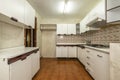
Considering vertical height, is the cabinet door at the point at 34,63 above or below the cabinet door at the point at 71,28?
below

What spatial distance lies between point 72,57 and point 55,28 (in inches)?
80.5

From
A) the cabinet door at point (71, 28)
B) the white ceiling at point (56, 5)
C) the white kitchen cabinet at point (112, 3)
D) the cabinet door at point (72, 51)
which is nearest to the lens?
the white kitchen cabinet at point (112, 3)

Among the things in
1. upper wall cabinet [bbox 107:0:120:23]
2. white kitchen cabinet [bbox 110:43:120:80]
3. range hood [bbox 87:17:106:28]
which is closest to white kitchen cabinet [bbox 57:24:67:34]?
range hood [bbox 87:17:106:28]

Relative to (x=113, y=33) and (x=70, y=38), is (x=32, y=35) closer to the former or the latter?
(x=70, y=38)

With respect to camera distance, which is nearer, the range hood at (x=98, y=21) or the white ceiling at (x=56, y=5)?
the range hood at (x=98, y=21)

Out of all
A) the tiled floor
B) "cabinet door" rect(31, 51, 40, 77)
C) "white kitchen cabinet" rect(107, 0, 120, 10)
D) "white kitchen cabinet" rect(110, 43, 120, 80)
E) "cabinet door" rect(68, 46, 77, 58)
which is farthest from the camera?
"cabinet door" rect(68, 46, 77, 58)

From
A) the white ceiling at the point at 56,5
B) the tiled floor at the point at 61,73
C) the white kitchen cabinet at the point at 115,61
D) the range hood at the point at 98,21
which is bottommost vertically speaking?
the tiled floor at the point at 61,73

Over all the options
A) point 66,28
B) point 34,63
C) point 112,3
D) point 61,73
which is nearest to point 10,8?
point 34,63

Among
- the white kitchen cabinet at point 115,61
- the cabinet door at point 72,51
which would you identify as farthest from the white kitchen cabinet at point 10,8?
the cabinet door at point 72,51

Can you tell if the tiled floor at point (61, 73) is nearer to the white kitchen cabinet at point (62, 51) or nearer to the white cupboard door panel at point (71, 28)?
the white kitchen cabinet at point (62, 51)

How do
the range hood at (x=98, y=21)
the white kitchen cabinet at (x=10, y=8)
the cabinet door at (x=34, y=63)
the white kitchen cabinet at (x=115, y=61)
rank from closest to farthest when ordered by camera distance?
the white kitchen cabinet at (x=115, y=61), the white kitchen cabinet at (x=10, y=8), the range hood at (x=98, y=21), the cabinet door at (x=34, y=63)

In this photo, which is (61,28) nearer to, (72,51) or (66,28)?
(66,28)

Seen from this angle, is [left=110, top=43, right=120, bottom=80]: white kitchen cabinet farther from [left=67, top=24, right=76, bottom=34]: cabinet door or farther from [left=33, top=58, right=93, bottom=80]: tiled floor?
[left=67, top=24, right=76, bottom=34]: cabinet door

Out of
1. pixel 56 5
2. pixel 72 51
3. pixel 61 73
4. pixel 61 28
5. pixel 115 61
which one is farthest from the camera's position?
pixel 61 28
